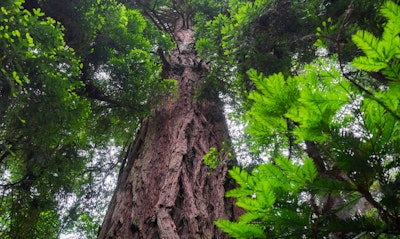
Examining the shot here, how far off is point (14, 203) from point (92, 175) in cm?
263

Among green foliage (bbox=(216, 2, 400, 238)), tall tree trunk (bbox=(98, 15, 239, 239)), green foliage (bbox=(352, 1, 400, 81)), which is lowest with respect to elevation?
green foliage (bbox=(216, 2, 400, 238))

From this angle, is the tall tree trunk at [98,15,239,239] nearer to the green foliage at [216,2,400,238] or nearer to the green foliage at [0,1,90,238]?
the green foliage at [0,1,90,238]

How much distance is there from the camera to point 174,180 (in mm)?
4148

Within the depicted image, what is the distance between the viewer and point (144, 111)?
5.57 m

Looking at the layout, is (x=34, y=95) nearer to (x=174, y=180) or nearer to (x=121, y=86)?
(x=121, y=86)

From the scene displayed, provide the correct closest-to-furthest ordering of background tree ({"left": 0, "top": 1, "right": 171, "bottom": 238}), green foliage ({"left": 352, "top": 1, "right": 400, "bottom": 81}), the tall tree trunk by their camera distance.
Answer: green foliage ({"left": 352, "top": 1, "right": 400, "bottom": 81}) < the tall tree trunk < background tree ({"left": 0, "top": 1, "right": 171, "bottom": 238})

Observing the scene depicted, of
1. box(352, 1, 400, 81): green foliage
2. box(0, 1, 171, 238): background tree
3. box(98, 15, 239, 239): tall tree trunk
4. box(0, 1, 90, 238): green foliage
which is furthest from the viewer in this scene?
box(0, 1, 171, 238): background tree

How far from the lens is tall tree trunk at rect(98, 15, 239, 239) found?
11.9 ft

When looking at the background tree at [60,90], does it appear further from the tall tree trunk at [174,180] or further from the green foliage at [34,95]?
the tall tree trunk at [174,180]

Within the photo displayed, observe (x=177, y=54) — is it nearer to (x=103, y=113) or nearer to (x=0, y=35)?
(x=103, y=113)

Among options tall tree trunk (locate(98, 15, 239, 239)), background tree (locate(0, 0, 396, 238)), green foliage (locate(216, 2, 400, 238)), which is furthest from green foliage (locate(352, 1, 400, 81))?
tall tree trunk (locate(98, 15, 239, 239))

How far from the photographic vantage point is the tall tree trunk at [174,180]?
3.62 m

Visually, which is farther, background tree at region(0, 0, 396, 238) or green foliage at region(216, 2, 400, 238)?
background tree at region(0, 0, 396, 238)

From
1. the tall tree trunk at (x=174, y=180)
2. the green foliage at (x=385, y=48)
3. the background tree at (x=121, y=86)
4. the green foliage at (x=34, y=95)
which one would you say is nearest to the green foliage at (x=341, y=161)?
the green foliage at (x=385, y=48)
